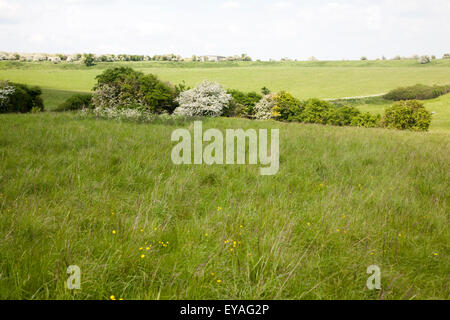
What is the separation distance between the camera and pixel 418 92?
57688 mm

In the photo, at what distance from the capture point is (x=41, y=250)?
2135 mm

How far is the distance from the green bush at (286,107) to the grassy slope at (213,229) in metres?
30.0

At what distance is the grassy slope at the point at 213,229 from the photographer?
193 centimetres

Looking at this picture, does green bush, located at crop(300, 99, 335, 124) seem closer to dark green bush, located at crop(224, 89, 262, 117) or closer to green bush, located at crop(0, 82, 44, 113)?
dark green bush, located at crop(224, 89, 262, 117)

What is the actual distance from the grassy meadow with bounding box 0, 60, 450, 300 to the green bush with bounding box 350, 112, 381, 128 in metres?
24.4

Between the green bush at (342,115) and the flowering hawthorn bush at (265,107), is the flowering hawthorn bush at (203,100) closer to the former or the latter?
the flowering hawthorn bush at (265,107)

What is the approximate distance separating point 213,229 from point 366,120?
3073 cm

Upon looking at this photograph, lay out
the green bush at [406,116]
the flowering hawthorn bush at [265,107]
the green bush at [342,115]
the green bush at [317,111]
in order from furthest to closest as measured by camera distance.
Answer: the flowering hawthorn bush at [265,107] < the green bush at [317,111] < the green bush at [342,115] < the green bush at [406,116]

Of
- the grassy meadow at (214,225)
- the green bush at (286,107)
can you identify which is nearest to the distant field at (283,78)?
the green bush at (286,107)

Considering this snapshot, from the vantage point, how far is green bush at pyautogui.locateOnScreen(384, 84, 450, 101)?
186 ft

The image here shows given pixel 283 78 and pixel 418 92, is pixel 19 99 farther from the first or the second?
pixel 418 92

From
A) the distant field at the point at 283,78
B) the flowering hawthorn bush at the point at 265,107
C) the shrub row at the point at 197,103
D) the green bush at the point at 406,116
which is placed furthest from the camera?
the distant field at the point at 283,78
